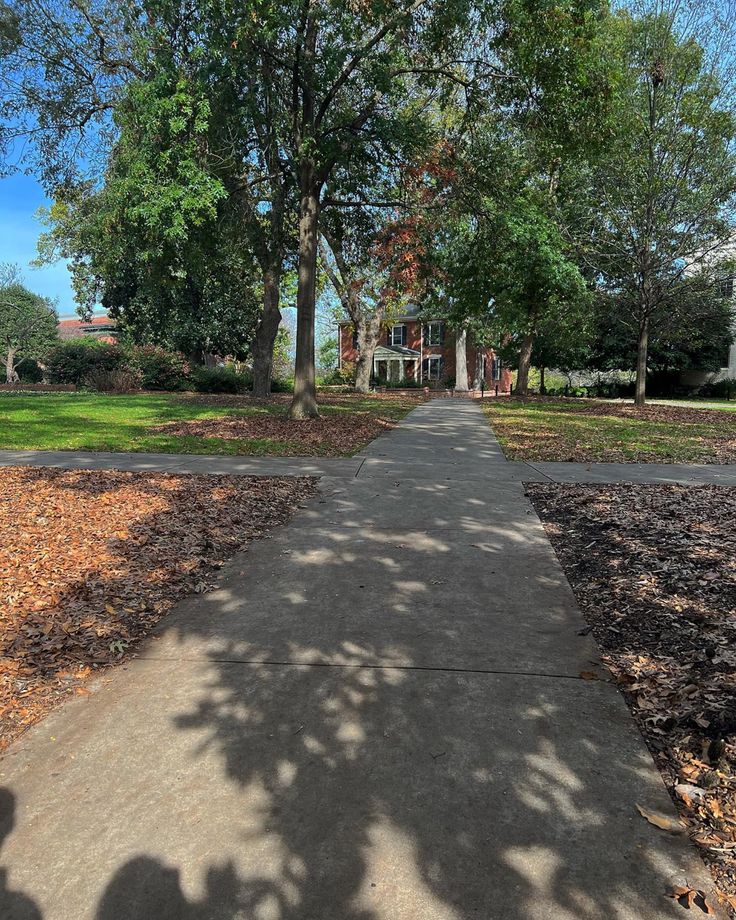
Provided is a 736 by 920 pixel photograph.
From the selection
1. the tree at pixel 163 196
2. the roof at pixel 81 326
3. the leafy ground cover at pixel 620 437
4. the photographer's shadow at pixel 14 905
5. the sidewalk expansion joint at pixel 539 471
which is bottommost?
the photographer's shadow at pixel 14 905

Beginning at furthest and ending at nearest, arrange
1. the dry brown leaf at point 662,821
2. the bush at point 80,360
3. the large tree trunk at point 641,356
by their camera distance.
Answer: the bush at point 80,360
the large tree trunk at point 641,356
the dry brown leaf at point 662,821

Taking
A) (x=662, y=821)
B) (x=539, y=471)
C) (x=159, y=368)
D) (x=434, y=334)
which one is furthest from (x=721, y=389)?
(x=662, y=821)

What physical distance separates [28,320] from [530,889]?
163 ft

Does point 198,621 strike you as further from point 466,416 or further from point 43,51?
point 466,416

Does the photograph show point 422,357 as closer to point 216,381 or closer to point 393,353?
point 393,353

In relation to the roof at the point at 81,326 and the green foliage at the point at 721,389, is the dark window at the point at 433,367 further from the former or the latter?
the roof at the point at 81,326

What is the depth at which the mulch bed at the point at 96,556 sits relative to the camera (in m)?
3.31

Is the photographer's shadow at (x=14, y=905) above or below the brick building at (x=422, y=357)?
below

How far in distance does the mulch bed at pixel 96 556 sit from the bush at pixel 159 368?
22.0m

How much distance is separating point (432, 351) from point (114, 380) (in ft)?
97.2

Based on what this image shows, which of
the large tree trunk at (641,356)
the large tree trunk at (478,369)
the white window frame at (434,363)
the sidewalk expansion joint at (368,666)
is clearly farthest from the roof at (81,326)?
the sidewalk expansion joint at (368,666)

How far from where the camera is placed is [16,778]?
2.44 metres

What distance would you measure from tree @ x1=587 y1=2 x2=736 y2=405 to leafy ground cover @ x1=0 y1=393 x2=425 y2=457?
33.1 ft

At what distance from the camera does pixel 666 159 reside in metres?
19.1
